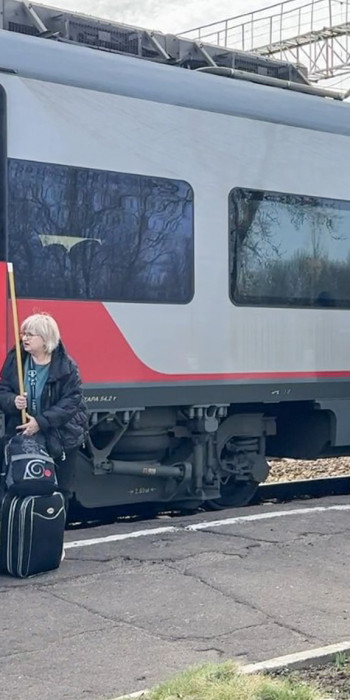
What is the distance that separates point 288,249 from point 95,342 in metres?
2.11

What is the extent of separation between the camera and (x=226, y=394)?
327 inches

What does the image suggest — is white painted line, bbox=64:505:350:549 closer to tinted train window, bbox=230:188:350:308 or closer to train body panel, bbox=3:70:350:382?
train body panel, bbox=3:70:350:382

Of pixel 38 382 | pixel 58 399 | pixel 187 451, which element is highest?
pixel 38 382

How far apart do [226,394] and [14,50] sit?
9.92 ft

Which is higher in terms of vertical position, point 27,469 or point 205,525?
point 27,469

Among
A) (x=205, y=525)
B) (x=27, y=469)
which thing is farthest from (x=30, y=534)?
(x=205, y=525)

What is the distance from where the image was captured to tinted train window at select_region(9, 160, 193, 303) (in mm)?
7285

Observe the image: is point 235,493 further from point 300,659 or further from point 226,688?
point 226,688

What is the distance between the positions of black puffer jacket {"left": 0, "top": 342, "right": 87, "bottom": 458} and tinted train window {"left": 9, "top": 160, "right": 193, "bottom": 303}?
787mm

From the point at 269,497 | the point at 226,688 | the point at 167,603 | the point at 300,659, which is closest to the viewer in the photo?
the point at 226,688

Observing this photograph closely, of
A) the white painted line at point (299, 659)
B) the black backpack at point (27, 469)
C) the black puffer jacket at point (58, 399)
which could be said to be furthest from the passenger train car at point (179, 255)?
the white painted line at point (299, 659)

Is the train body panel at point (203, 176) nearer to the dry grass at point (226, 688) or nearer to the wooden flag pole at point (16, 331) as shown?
the wooden flag pole at point (16, 331)

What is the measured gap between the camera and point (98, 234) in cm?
766

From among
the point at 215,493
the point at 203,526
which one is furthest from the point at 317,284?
the point at 203,526
